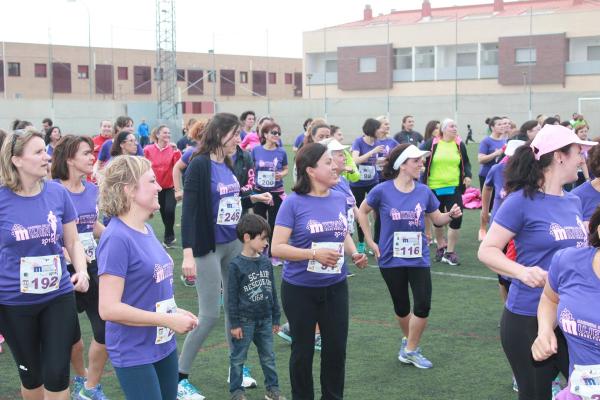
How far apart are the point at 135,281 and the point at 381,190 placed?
345 centimetres

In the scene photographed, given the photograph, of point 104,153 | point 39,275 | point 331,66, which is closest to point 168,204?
point 104,153

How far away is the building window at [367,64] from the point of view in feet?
183

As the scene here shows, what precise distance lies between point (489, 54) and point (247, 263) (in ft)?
161

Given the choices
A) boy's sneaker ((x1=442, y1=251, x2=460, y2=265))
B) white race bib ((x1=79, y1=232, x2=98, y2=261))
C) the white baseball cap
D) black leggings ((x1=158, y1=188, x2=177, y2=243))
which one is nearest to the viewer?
white race bib ((x1=79, y1=232, x2=98, y2=261))

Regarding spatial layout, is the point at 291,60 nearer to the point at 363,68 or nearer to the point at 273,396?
the point at 363,68

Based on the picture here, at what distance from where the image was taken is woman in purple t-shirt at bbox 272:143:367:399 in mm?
5586

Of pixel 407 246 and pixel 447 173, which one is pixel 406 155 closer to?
pixel 407 246

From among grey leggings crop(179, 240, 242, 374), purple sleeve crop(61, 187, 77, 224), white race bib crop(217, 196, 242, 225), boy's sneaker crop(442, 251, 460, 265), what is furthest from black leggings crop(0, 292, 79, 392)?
boy's sneaker crop(442, 251, 460, 265)

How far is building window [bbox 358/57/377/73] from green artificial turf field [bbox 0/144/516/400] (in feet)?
153

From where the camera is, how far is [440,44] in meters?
54.1

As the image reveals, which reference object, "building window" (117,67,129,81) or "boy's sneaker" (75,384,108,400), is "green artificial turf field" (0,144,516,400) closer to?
"boy's sneaker" (75,384,108,400)

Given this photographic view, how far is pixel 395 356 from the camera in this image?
294 inches

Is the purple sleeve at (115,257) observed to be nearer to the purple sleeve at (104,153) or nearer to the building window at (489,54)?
the purple sleeve at (104,153)

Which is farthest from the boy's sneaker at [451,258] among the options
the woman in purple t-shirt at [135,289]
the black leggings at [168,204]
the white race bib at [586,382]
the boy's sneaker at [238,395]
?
the white race bib at [586,382]
